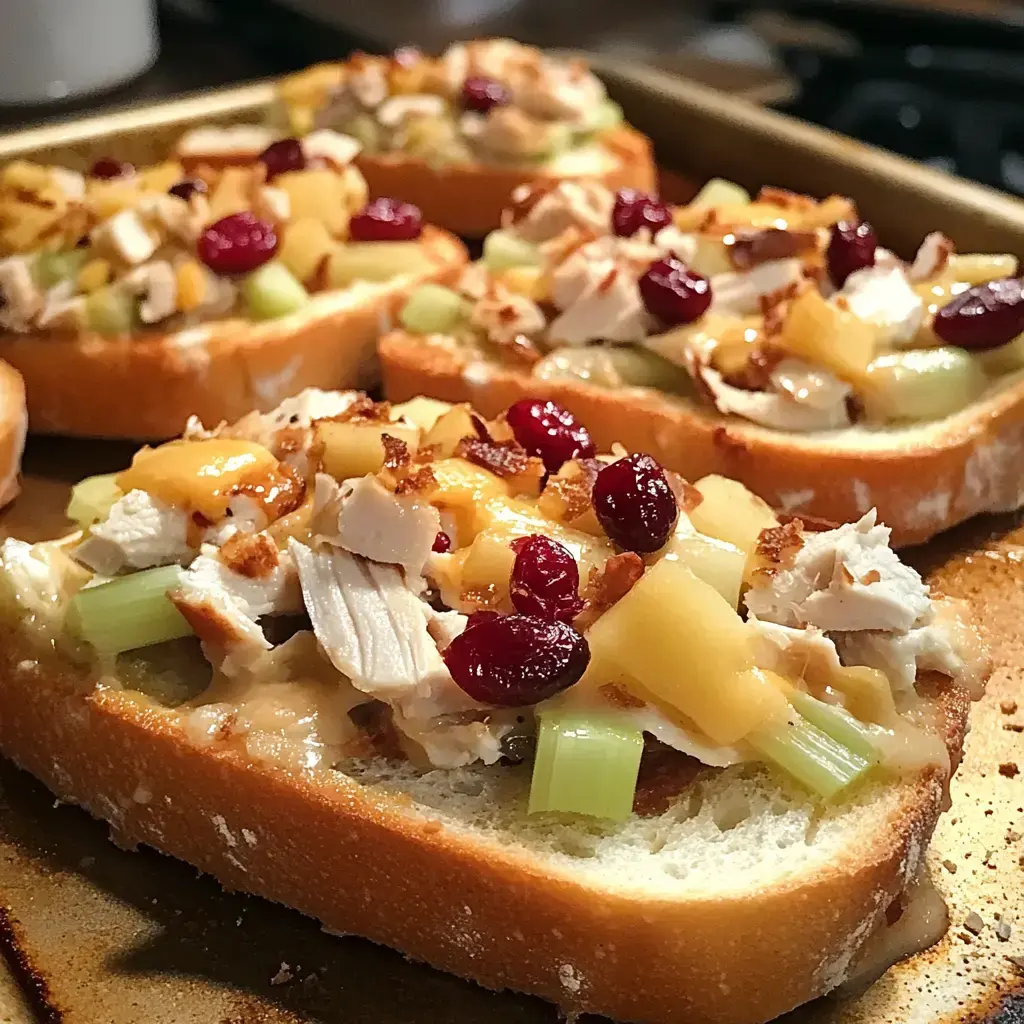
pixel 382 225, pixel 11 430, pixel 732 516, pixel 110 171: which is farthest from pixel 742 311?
pixel 110 171

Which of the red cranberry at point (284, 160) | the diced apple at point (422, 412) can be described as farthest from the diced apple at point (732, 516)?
the red cranberry at point (284, 160)

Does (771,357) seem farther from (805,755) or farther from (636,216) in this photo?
(805,755)

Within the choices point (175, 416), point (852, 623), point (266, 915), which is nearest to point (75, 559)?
point (266, 915)

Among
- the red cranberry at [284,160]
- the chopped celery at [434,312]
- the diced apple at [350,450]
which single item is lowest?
the chopped celery at [434,312]

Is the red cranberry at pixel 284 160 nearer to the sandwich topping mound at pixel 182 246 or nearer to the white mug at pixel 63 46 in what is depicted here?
the sandwich topping mound at pixel 182 246

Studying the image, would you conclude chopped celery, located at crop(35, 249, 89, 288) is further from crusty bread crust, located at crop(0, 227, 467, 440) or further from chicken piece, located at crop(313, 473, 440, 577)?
chicken piece, located at crop(313, 473, 440, 577)

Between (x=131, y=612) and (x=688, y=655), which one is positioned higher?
(x=688, y=655)
